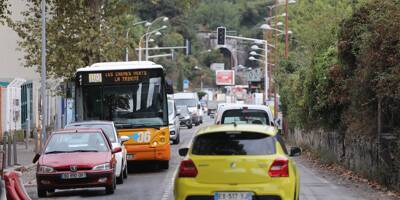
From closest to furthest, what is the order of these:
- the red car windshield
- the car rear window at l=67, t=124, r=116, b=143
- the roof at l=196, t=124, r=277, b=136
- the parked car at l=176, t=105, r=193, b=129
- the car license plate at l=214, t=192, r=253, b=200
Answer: the car license plate at l=214, t=192, r=253, b=200 < the roof at l=196, t=124, r=277, b=136 < the red car windshield < the car rear window at l=67, t=124, r=116, b=143 < the parked car at l=176, t=105, r=193, b=129

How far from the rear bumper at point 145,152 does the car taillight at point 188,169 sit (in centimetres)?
1147

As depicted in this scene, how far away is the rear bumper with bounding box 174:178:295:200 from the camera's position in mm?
12500

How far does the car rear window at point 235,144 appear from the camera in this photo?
12.8 metres

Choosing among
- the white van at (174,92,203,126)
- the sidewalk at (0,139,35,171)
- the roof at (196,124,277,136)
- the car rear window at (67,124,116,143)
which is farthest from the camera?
the white van at (174,92,203,126)

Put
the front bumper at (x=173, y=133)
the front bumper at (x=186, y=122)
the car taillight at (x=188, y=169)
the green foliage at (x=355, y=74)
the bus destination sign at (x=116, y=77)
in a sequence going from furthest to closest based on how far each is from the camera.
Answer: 1. the front bumper at (x=186, y=122)
2. the front bumper at (x=173, y=133)
3. the bus destination sign at (x=116, y=77)
4. the green foliage at (x=355, y=74)
5. the car taillight at (x=188, y=169)

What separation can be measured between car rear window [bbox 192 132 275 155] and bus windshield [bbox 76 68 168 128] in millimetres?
11472

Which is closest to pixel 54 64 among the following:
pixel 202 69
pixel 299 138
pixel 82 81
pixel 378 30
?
pixel 299 138

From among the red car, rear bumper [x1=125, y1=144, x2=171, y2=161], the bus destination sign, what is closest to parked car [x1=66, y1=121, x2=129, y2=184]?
the red car

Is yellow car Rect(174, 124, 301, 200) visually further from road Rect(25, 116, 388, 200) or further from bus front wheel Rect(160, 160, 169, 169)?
bus front wheel Rect(160, 160, 169, 169)

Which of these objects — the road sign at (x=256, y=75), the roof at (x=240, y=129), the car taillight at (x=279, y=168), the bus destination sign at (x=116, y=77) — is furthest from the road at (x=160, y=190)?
the road sign at (x=256, y=75)

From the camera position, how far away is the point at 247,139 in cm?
1287

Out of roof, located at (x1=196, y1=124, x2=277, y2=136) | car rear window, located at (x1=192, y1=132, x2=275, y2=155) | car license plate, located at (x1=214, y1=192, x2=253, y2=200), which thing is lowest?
car license plate, located at (x1=214, y1=192, x2=253, y2=200)

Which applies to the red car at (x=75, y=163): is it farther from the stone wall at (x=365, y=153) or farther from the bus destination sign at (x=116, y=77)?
the stone wall at (x=365, y=153)

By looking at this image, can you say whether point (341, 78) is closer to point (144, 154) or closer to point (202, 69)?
point (144, 154)
